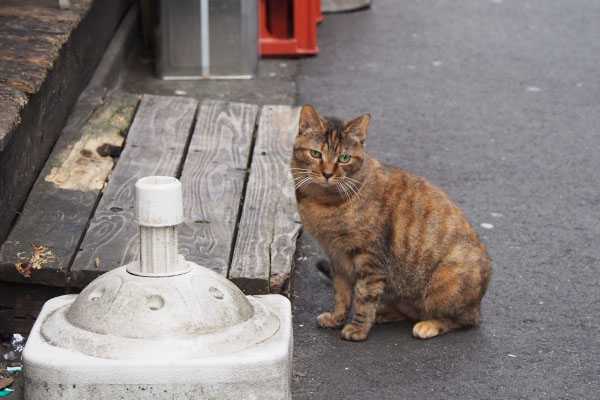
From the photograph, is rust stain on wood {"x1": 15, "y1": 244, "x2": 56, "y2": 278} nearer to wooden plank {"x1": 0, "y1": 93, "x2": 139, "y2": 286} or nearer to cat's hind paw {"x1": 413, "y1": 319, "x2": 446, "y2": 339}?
wooden plank {"x1": 0, "y1": 93, "x2": 139, "y2": 286}

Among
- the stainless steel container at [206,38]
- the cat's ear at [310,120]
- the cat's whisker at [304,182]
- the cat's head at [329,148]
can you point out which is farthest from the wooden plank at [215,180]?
the stainless steel container at [206,38]

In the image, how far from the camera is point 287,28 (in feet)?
26.4

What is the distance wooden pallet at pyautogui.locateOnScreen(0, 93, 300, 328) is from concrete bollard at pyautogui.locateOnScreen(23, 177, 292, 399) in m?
0.68

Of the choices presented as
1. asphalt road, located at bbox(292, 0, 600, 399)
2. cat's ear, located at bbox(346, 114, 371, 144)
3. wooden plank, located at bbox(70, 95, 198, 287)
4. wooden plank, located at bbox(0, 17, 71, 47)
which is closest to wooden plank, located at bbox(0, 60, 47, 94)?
wooden plank, located at bbox(0, 17, 71, 47)

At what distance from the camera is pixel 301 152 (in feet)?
13.0

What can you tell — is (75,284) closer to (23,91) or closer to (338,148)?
(23,91)

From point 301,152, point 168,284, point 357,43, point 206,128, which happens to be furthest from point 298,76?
point 168,284

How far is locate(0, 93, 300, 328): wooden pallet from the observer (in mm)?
3666

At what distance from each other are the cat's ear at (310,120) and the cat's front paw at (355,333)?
88cm

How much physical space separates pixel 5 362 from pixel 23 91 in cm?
123

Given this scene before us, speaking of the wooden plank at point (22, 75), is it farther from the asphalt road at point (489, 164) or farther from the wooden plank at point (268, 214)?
the asphalt road at point (489, 164)

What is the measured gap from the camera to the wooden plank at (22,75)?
13.3ft

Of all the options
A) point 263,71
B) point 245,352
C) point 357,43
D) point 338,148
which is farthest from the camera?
point 357,43

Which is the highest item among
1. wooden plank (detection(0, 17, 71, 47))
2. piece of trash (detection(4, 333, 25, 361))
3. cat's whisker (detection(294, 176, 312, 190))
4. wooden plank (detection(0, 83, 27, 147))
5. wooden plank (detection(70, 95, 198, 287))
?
wooden plank (detection(0, 17, 71, 47))
